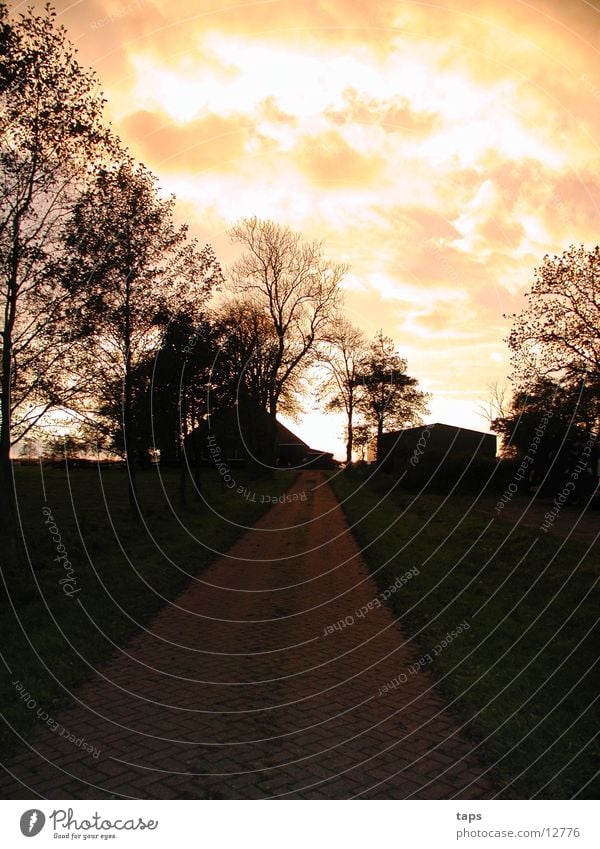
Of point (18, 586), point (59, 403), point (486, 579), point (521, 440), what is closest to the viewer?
point (18, 586)

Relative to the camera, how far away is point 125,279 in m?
23.9

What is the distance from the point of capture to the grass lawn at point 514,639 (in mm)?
6809

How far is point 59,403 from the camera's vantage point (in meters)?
18.3

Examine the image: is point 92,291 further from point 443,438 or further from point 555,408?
point 443,438

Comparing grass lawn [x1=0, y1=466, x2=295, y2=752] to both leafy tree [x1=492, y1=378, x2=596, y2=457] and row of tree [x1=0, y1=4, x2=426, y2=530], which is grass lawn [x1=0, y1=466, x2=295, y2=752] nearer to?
row of tree [x1=0, y1=4, x2=426, y2=530]

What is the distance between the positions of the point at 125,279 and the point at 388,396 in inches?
2445

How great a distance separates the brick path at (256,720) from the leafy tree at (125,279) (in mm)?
9326

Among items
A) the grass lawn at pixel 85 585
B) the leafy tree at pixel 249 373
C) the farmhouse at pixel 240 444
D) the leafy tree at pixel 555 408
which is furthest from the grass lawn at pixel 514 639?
the farmhouse at pixel 240 444

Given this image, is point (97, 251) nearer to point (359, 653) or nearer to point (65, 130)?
point (65, 130)

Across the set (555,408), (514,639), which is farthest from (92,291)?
(555,408)

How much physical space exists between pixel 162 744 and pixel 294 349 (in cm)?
5517

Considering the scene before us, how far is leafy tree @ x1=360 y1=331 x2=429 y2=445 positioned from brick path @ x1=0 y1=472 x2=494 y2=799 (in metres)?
68.2
